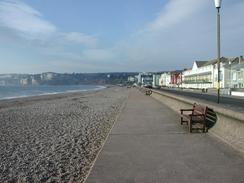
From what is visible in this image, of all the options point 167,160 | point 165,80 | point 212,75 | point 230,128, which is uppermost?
point 212,75

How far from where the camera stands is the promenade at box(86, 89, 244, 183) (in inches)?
221

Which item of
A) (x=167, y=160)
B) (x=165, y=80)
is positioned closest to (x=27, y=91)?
(x=165, y=80)

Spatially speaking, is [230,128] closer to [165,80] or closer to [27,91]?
[27,91]

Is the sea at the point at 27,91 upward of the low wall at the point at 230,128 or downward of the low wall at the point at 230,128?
downward

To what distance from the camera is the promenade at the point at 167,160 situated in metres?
5.62

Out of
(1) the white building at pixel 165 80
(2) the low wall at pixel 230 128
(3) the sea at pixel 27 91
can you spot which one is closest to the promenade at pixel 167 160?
(2) the low wall at pixel 230 128

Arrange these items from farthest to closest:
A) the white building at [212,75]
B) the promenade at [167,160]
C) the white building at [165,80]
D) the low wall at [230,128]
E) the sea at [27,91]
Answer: the white building at [165,80]
the sea at [27,91]
the white building at [212,75]
the low wall at [230,128]
the promenade at [167,160]

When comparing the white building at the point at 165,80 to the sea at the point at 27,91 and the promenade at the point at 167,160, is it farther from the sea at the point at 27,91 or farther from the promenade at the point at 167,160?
the promenade at the point at 167,160

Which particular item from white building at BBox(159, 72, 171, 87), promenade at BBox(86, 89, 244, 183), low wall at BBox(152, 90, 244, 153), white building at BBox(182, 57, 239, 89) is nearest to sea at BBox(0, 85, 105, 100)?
white building at BBox(182, 57, 239, 89)

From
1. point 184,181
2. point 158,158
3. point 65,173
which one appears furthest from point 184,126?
point 184,181

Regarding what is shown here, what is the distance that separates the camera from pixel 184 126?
1195 centimetres

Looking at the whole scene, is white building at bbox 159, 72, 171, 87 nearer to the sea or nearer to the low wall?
the sea

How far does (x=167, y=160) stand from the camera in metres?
6.82

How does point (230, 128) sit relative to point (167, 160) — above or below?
above
